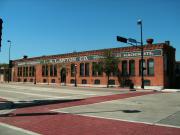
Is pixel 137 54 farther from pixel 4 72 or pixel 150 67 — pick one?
pixel 4 72

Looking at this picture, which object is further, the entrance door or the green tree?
the entrance door

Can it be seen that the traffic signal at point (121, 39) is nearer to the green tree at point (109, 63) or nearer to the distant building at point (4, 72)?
the green tree at point (109, 63)

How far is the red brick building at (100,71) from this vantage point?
41938 mm

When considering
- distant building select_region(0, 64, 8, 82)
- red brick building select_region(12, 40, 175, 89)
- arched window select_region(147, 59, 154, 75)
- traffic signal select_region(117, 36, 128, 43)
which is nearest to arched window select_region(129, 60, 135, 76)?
red brick building select_region(12, 40, 175, 89)

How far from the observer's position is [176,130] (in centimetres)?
952

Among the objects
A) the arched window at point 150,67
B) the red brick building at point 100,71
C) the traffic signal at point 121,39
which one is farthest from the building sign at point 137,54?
the traffic signal at point 121,39

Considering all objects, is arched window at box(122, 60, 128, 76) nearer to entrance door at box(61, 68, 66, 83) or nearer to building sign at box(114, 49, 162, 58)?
building sign at box(114, 49, 162, 58)

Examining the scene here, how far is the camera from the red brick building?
41.9 metres

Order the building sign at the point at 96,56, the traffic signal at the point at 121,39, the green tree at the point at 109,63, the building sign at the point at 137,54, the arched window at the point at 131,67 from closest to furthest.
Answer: the traffic signal at the point at 121,39, the building sign at the point at 137,54, the building sign at the point at 96,56, the arched window at the point at 131,67, the green tree at the point at 109,63

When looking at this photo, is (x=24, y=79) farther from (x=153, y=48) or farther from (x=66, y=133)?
(x=66, y=133)

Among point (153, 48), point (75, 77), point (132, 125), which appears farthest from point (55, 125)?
point (75, 77)

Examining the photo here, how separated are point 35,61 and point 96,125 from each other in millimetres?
60638

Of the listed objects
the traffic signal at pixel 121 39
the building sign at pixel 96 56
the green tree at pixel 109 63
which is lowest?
the green tree at pixel 109 63

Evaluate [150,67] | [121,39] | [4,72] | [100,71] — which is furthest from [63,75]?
[4,72]
